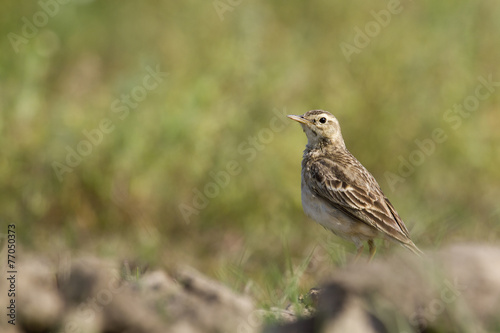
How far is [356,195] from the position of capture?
611 centimetres

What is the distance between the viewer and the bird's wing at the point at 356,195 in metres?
5.93

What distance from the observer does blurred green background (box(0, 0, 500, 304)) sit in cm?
930

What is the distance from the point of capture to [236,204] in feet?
32.5

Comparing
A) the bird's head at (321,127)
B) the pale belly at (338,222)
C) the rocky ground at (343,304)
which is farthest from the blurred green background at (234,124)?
the rocky ground at (343,304)

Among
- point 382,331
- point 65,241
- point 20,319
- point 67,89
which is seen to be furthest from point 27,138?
point 382,331

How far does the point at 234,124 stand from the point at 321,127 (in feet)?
10.4

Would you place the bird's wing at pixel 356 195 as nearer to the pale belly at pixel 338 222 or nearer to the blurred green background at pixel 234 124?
the pale belly at pixel 338 222

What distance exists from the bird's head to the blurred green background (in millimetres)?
1181

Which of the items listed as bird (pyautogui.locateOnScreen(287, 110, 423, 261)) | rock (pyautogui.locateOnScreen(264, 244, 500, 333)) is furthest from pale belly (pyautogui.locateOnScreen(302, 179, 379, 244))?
rock (pyautogui.locateOnScreen(264, 244, 500, 333))

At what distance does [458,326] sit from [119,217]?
6.54m

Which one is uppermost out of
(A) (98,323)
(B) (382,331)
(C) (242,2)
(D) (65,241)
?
(C) (242,2)

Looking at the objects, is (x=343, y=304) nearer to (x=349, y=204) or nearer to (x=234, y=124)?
(x=349, y=204)

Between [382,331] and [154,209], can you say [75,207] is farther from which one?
[382,331]

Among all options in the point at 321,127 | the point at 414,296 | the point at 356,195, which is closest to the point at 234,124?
the point at 321,127
